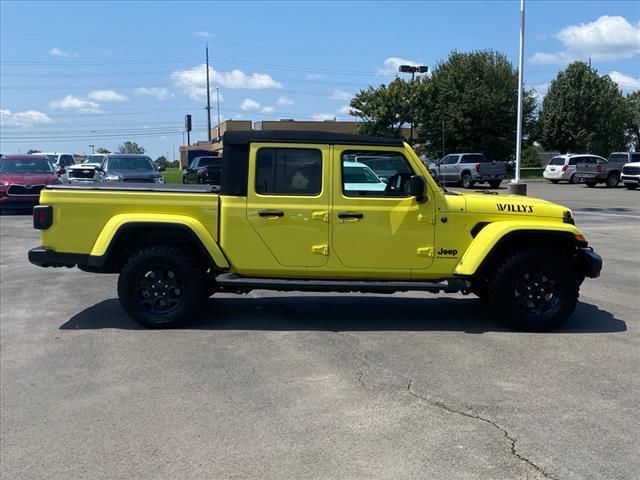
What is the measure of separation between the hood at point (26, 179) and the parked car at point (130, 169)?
184cm

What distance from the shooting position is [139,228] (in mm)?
6035

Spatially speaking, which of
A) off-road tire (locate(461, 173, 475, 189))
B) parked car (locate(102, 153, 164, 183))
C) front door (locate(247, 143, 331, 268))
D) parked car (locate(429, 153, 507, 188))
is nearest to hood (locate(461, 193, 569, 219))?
front door (locate(247, 143, 331, 268))

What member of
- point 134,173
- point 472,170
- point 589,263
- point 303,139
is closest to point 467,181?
point 472,170

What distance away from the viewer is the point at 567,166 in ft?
119

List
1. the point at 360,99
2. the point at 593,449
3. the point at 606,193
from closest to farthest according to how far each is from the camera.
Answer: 1. the point at 593,449
2. the point at 606,193
3. the point at 360,99

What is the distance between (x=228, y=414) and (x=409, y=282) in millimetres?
2549

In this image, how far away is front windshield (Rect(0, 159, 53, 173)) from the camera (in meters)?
18.1

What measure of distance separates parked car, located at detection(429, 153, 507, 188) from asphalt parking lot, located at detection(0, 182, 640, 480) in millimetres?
25454

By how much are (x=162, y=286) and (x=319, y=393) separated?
241 centimetres

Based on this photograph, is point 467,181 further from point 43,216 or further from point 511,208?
point 43,216

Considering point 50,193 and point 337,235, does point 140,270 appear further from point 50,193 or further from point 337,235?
point 337,235

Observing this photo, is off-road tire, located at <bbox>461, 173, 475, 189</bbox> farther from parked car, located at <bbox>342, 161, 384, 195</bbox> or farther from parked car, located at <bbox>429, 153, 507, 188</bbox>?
parked car, located at <bbox>342, 161, 384, 195</bbox>

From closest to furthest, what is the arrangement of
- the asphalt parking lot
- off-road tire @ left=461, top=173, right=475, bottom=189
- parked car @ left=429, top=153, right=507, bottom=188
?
the asphalt parking lot < parked car @ left=429, top=153, right=507, bottom=188 < off-road tire @ left=461, top=173, right=475, bottom=189

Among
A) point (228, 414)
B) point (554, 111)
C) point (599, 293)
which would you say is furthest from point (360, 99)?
point (228, 414)
